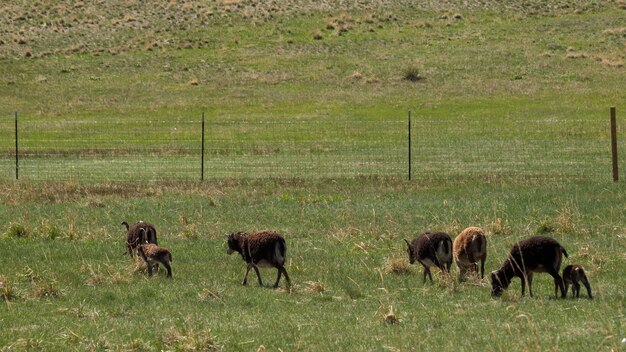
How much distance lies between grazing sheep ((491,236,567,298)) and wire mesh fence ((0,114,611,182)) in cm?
1365

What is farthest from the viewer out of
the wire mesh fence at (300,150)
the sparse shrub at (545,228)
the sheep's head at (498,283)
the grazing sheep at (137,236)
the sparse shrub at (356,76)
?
the sparse shrub at (356,76)

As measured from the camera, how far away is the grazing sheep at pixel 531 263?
41.1ft

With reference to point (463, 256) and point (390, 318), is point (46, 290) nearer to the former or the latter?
point (390, 318)

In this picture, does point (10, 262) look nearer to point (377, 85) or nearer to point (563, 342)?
point (563, 342)

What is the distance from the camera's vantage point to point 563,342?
10125 mm

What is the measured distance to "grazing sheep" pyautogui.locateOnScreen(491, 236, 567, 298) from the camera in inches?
493

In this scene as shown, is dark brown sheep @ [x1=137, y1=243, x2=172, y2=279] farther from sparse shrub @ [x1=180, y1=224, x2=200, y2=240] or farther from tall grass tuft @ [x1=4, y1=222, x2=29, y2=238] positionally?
tall grass tuft @ [x1=4, y1=222, x2=29, y2=238]

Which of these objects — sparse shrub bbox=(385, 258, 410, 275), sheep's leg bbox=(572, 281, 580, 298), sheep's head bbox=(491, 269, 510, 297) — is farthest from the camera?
sparse shrub bbox=(385, 258, 410, 275)

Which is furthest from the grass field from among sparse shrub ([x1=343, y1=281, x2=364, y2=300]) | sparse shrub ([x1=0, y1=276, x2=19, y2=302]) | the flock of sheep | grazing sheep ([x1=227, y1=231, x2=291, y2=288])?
grazing sheep ([x1=227, y1=231, x2=291, y2=288])

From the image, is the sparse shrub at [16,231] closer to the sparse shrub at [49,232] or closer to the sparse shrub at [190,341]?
the sparse shrub at [49,232]

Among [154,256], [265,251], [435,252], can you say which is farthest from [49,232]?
[435,252]

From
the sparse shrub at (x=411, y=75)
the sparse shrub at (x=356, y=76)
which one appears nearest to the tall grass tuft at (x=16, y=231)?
the sparse shrub at (x=356, y=76)

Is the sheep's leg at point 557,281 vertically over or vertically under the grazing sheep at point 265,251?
under

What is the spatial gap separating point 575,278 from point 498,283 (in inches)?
32.5
